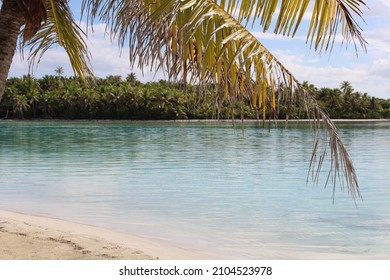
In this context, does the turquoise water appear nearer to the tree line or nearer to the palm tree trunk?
the palm tree trunk

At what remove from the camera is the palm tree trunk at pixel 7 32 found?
421cm

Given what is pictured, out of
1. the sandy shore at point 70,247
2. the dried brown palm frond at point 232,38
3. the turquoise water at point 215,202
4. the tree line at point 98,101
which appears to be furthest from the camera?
the tree line at point 98,101

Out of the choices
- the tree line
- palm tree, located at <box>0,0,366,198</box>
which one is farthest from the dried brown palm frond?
the tree line

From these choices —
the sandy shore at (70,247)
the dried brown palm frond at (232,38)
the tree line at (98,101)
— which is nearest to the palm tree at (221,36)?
the dried brown palm frond at (232,38)

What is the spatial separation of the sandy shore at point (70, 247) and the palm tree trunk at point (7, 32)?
2.04m

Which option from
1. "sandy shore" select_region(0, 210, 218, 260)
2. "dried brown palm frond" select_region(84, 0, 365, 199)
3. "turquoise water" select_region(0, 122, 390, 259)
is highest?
"dried brown palm frond" select_region(84, 0, 365, 199)

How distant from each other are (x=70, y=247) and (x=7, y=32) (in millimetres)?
2683

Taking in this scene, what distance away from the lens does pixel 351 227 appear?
10.3 m

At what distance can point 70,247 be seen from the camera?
614cm

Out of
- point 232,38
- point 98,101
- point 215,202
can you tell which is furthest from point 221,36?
point 98,101

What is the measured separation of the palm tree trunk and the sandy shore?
204 centimetres

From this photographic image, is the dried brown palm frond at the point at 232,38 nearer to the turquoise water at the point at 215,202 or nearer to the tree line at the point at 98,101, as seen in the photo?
the turquoise water at the point at 215,202

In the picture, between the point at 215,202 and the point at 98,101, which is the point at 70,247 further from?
the point at 98,101

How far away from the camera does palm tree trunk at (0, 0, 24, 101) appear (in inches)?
166
